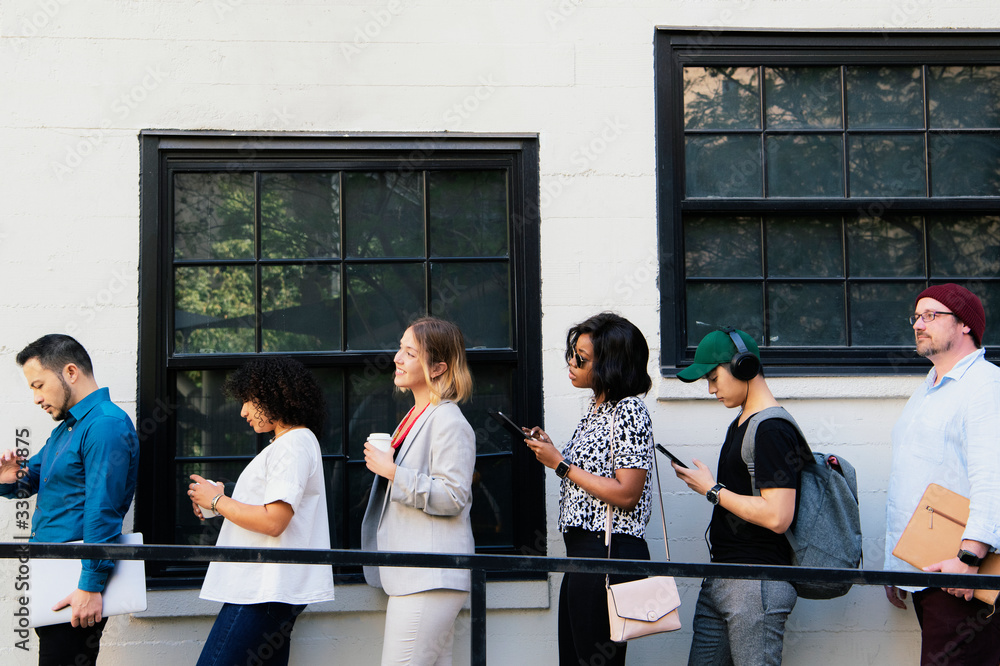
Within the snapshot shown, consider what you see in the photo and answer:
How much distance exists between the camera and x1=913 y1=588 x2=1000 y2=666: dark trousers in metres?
3.03

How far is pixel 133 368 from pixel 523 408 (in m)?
1.84

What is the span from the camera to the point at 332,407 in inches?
161

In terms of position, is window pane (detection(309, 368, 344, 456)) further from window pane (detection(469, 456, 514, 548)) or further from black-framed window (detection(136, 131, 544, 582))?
window pane (detection(469, 456, 514, 548))

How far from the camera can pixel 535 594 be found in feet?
13.1

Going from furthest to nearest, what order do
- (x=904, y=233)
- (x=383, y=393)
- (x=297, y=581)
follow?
(x=904, y=233)
(x=383, y=393)
(x=297, y=581)

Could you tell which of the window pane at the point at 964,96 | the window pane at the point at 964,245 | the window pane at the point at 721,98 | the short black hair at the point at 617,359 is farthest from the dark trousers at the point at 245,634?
the window pane at the point at 964,96

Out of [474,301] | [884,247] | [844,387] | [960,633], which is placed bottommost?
[960,633]

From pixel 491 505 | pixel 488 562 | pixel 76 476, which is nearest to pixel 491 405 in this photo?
pixel 491 505

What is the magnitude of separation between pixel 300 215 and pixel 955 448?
304cm

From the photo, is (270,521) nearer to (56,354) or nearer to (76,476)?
(76,476)

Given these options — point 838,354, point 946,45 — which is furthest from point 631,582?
point 946,45

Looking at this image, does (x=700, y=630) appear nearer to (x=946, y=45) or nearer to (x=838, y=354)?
(x=838, y=354)

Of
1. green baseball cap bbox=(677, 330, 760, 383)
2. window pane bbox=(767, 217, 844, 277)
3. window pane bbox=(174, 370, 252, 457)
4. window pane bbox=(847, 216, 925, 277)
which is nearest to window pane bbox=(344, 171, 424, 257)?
window pane bbox=(174, 370, 252, 457)

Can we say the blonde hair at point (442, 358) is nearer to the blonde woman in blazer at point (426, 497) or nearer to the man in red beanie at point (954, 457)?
the blonde woman in blazer at point (426, 497)
